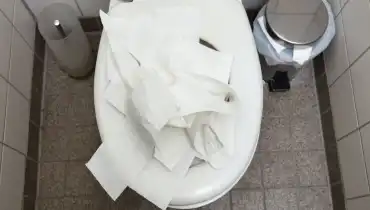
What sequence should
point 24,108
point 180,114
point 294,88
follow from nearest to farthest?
point 180,114 → point 24,108 → point 294,88

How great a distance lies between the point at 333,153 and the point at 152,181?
59 cm

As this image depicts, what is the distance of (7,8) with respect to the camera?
108 centimetres

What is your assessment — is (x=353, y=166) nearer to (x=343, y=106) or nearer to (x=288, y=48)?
(x=343, y=106)

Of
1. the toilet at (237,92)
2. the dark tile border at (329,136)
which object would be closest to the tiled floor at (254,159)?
the dark tile border at (329,136)

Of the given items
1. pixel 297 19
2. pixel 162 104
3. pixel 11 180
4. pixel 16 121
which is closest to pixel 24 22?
pixel 16 121

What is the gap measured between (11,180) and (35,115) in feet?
0.72

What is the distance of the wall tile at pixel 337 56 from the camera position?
3.56 ft

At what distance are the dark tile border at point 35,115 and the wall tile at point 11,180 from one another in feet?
0.09

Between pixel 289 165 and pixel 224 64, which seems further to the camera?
pixel 289 165

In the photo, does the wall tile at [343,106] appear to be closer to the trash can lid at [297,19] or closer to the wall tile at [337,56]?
the wall tile at [337,56]

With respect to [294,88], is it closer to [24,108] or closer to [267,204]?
[267,204]

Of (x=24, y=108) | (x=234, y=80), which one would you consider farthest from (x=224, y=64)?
(x=24, y=108)

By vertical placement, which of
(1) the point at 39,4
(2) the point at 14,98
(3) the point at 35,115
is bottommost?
(3) the point at 35,115

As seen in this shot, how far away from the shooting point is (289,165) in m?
1.20
